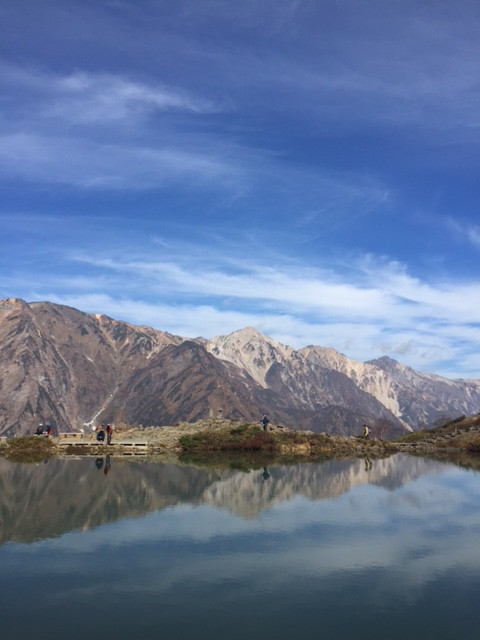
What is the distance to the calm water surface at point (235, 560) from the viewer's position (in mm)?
20203

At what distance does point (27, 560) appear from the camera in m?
27.3

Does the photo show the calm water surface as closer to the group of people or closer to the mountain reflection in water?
the mountain reflection in water

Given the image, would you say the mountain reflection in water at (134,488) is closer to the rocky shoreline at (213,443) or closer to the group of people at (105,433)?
the rocky shoreline at (213,443)

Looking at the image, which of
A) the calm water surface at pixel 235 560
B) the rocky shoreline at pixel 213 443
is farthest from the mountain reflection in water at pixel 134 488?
the rocky shoreline at pixel 213 443

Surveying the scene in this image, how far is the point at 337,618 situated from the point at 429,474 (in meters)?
46.6

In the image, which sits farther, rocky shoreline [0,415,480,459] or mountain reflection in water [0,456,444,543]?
rocky shoreline [0,415,480,459]

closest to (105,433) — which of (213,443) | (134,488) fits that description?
(213,443)

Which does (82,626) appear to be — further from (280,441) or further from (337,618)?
(280,441)

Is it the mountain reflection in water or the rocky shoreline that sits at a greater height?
the rocky shoreline

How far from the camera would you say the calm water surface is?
66.3ft

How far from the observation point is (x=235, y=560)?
27656 mm

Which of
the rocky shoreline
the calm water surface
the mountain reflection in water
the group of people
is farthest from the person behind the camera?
the group of people

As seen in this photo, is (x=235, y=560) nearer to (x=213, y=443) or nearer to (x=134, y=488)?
(x=134, y=488)

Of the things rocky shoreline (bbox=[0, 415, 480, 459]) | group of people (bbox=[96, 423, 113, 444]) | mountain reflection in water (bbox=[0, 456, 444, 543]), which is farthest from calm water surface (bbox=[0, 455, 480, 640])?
group of people (bbox=[96, 423, 113, 444])
